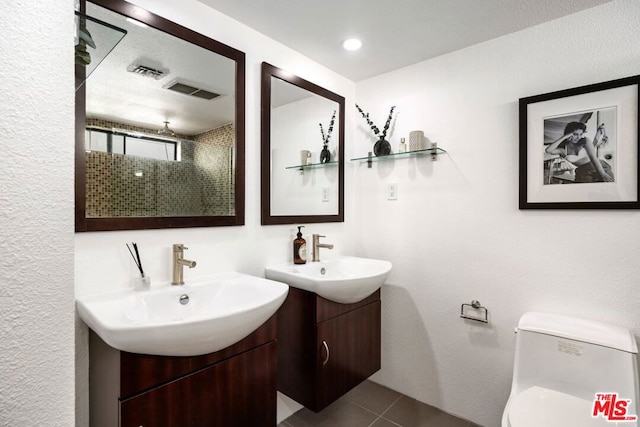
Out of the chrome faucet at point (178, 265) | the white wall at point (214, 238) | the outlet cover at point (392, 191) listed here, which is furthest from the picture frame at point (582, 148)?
the chrome faucet at point (178, 265)

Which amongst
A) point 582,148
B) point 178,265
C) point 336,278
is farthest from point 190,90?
point 582,148

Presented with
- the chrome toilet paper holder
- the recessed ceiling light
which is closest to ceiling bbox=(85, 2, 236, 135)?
the recessed ceiling light

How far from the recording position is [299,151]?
2.05m

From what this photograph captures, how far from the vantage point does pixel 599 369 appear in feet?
4.41

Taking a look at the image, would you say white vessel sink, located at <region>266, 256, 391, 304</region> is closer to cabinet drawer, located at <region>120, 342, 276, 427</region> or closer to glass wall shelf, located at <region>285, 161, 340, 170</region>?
cabinet drawer, located at <region>120, 342, 276, 427</region>

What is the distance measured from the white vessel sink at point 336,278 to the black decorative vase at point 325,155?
67 cm

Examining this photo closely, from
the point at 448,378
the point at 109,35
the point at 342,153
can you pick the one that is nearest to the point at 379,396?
the point at 448,378

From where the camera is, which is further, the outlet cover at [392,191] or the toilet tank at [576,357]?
the outlet cover at [392,191]

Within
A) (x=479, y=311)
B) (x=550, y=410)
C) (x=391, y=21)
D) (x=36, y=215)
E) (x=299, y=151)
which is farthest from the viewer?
(x=299, y=151)

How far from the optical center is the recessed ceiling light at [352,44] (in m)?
1.83

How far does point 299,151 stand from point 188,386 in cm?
141

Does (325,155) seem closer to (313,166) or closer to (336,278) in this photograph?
(313,166)

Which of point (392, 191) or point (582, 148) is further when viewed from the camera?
point (392, 191)

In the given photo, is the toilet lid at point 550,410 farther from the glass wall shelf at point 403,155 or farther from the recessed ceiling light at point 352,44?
the recessed ceiling light at point 352,44
